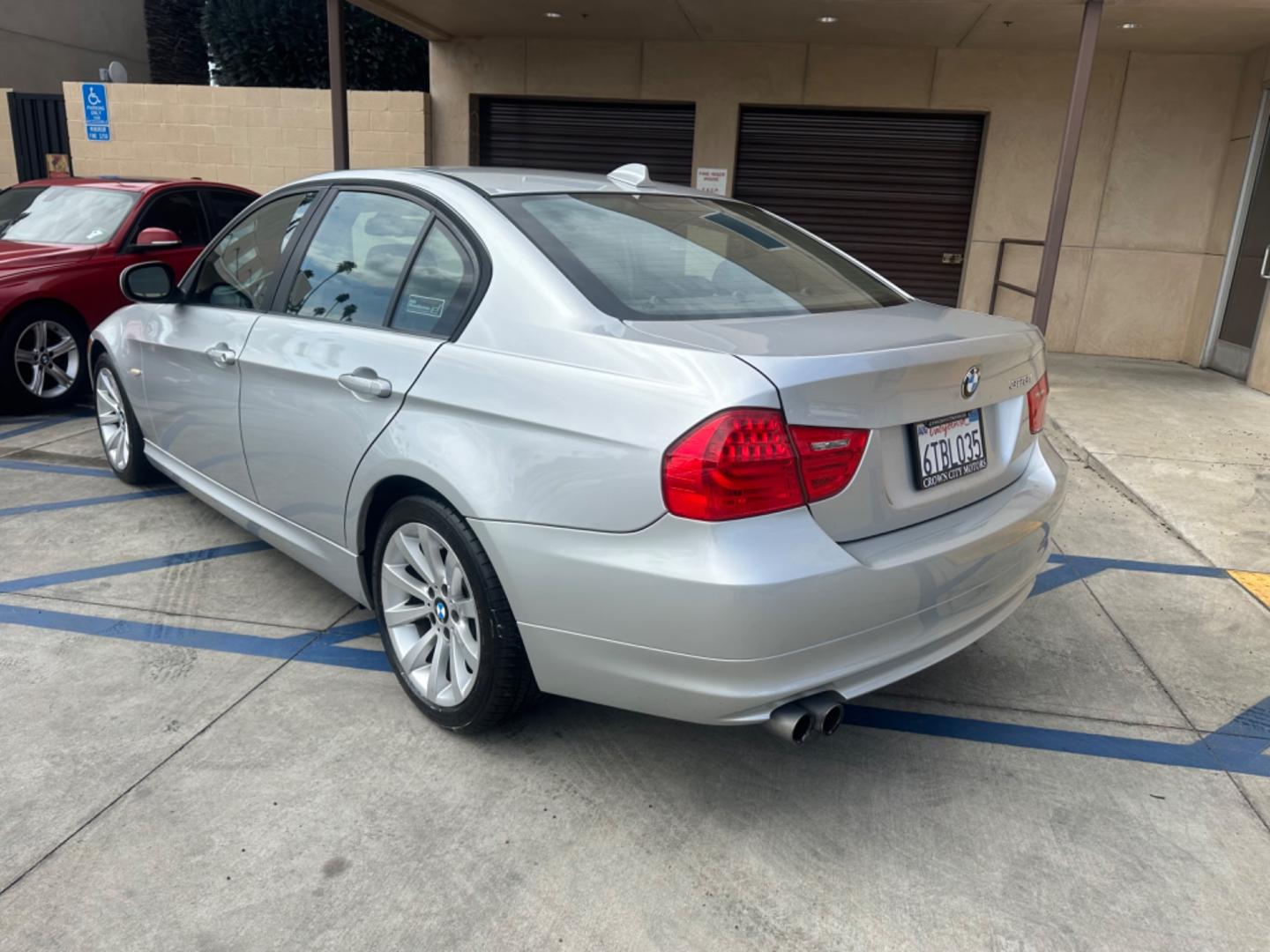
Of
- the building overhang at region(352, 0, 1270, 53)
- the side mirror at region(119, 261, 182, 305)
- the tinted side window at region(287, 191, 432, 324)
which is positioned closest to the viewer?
the tinted side window at region(287, 191, 432, 324)

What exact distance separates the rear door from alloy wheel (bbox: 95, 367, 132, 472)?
5.98 feet

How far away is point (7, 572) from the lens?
13.4 ft

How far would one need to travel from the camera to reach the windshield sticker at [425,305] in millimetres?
2861

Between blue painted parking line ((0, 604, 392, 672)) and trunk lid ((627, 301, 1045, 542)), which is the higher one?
trunk lid ((627, 301, 1045, 542))

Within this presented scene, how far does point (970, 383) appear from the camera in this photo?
8.46 ft

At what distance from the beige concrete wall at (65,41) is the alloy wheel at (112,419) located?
1451 cm

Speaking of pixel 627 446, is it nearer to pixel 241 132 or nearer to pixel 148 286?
pixel 148 286

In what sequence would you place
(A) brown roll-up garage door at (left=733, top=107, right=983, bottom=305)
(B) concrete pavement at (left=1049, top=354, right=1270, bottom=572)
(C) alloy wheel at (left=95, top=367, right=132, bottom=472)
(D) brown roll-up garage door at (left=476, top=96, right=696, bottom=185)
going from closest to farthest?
(C) alloy wheel at (left=95, top=367, right=132, bottom=472)
(B) concrete pavement at (left=1049, top=354, right=1270, bottom=572)
(A) brown roll-up garage door at (left=733, top=107, right=983, bottom=305)
(D) brown roll-up garage door at (left=476, top=96, right=696, bottom=185)

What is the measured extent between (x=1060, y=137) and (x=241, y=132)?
9.49 metres

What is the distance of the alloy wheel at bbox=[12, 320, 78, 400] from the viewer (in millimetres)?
6680

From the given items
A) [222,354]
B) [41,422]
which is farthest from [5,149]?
[222,354]

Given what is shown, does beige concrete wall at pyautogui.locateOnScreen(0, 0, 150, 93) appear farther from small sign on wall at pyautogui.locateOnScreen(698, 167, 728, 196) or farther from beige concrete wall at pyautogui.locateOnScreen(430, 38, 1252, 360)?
small sign on wall at pyautogui.locateOnScreen(698, 167, 728, 196)

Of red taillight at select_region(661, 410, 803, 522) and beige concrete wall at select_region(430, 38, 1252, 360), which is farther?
beige concrete wall at select_region(430, 38, 1252, 360)

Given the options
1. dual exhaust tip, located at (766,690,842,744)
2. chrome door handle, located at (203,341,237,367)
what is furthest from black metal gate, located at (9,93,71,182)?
dual exhaust tip, located at (766,690,842,744)
